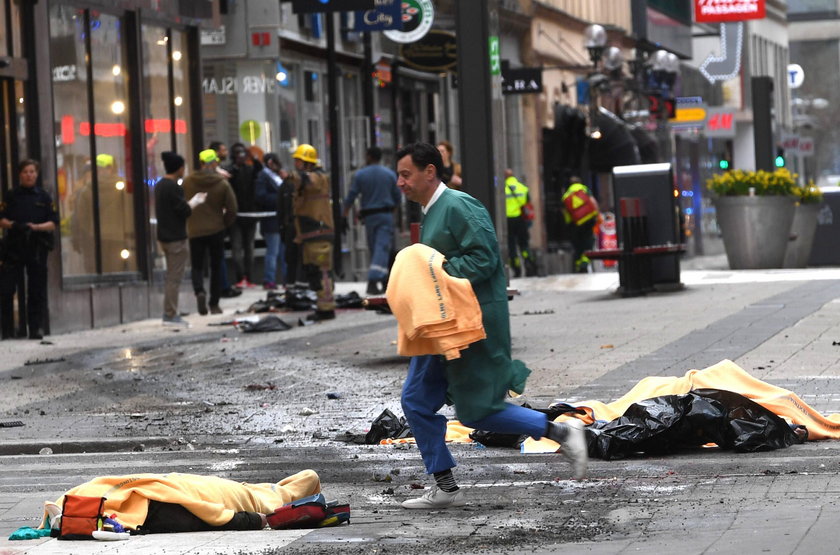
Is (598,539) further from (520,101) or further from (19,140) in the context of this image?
(520,101)

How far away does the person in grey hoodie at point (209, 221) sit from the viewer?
21.9 meters

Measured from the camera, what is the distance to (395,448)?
416 inches

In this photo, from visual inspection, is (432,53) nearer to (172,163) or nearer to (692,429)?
(172,163)

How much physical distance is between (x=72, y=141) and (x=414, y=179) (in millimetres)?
13269

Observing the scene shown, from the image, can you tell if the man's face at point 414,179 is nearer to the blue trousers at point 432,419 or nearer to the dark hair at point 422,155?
the dark hair at point 422,155

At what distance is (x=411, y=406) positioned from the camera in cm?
848

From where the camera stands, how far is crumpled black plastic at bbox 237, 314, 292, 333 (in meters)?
19.2

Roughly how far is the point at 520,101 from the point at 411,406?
3651 cm

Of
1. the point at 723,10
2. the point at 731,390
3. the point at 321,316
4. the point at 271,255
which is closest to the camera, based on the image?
the point at 731,390

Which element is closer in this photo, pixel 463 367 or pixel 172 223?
pixel 463 367

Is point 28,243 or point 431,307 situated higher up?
point 28,243

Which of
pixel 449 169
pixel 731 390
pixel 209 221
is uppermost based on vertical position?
pixel 449 169

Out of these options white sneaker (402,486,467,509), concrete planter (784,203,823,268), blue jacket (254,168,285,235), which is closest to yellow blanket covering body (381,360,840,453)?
white sneaker (402,486,467,509)

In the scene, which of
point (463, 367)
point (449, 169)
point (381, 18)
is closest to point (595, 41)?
point (381, 18)
